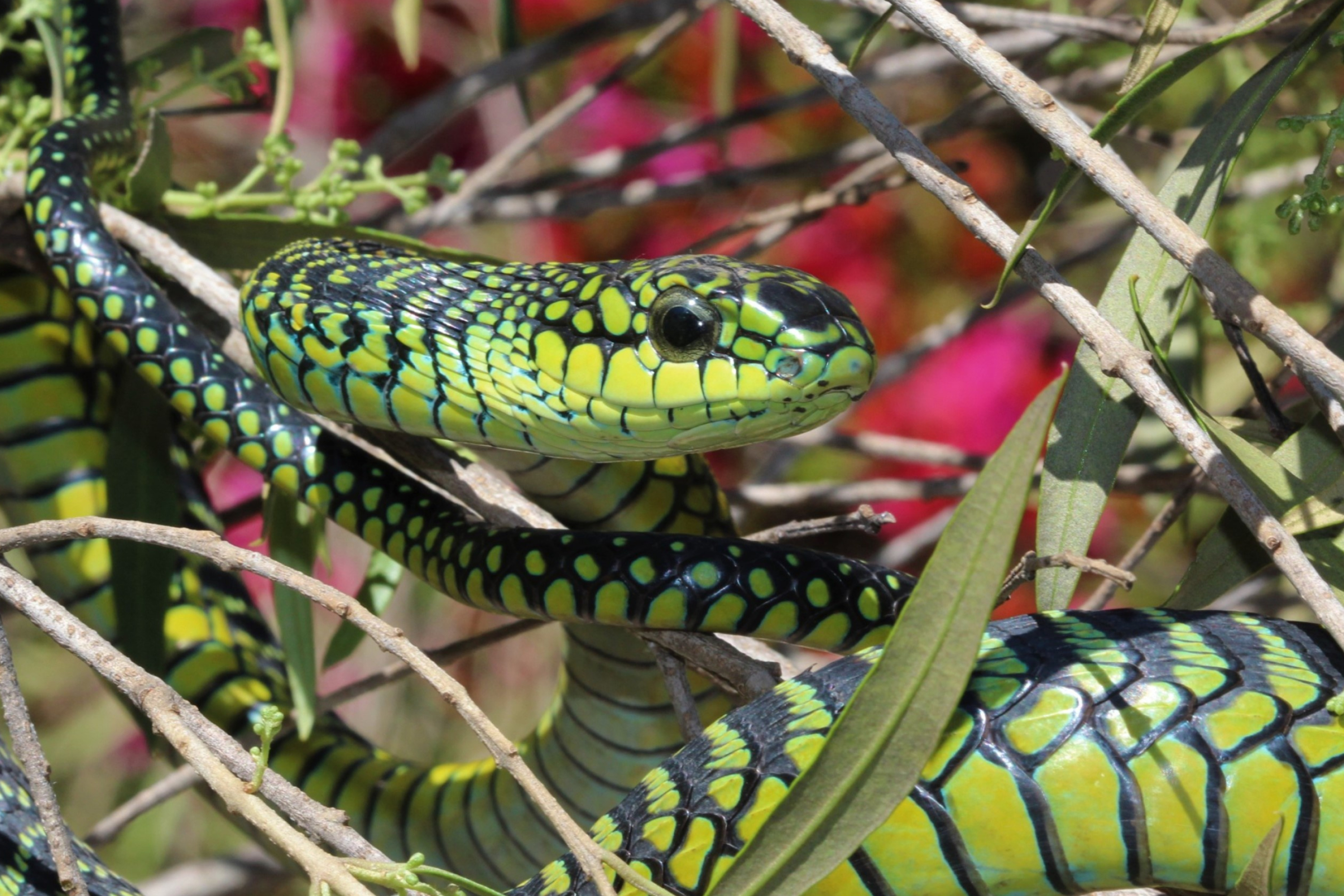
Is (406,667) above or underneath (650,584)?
underneath

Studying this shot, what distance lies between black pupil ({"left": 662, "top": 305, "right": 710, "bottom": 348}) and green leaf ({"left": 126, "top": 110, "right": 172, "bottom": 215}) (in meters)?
0.86

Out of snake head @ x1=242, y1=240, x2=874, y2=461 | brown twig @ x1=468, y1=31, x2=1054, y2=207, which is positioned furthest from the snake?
brown twig @ x1=468, y1=31, x2=1054, y2=207

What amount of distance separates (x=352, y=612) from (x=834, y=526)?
0.57m

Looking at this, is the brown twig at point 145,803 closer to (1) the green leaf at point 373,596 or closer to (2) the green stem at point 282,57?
(1) the green leaf at point 373,596

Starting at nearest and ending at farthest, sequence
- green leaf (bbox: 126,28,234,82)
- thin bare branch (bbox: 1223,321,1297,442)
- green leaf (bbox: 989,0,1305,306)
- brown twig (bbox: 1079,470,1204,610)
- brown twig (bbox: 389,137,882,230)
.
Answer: green leaf (bbox: 989,0,1305,306)
thin bare branch (bbox: 1223,321,1297,442)
brown twig (bbox: 1079,470,1204,610)
green leaf (bbox: 126,28,234,82)
brown twig (bbox: 389,137,882,230)

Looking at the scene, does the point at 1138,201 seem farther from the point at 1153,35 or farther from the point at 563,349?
the point at 563,349

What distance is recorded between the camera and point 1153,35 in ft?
4.33

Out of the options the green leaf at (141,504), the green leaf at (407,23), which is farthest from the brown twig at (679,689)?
the green leaf at (407,23)

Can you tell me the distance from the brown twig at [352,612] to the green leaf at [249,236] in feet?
2.83

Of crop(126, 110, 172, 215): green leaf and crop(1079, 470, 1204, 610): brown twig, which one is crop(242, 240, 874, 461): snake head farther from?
crop(1079, 470, 1204, 610): brown twig

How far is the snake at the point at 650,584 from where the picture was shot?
1064 millimetres

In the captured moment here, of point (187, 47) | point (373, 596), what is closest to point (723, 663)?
point (373, 596)

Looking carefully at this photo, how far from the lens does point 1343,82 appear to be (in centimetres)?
322

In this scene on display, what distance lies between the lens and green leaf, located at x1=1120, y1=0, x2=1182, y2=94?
1312 millimetres
